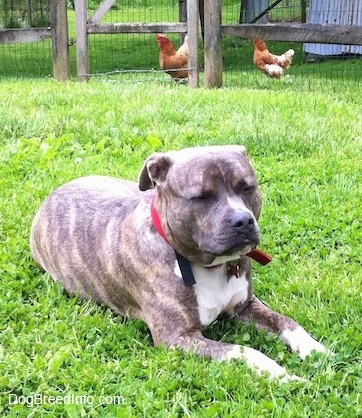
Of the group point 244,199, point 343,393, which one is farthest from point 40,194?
point 343,393

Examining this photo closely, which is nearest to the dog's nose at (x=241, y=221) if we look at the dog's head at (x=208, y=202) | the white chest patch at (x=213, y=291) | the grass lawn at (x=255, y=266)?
the dog's head at (x=208, y=202)

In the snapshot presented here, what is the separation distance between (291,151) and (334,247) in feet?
5.47

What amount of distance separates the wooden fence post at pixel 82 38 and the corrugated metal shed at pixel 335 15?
6.27 metres

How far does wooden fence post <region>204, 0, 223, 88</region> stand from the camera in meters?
9.03

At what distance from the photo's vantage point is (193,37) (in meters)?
9.40

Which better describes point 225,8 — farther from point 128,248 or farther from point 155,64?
point 128,248

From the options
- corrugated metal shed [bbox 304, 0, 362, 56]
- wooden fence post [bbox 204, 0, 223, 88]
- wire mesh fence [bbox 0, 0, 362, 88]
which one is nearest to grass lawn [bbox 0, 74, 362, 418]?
wooden fence post [bbox 204, 0, 223, 88]

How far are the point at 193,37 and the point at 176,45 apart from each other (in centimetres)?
619

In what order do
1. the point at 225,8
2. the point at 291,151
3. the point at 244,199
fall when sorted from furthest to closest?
the point at 225,8
the point at 291,151
the point at 244,199

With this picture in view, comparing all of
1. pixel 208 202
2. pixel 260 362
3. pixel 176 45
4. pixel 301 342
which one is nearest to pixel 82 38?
pixel 176 45

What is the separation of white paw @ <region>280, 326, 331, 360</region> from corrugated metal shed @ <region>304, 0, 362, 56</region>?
11.5m

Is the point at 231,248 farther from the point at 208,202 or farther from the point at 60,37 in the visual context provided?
the point at 60,37

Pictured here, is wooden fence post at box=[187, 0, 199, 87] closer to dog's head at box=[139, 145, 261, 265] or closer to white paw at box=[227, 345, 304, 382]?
dog's head at box=[139, 145, 261, 265]

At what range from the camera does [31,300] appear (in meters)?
3.80
